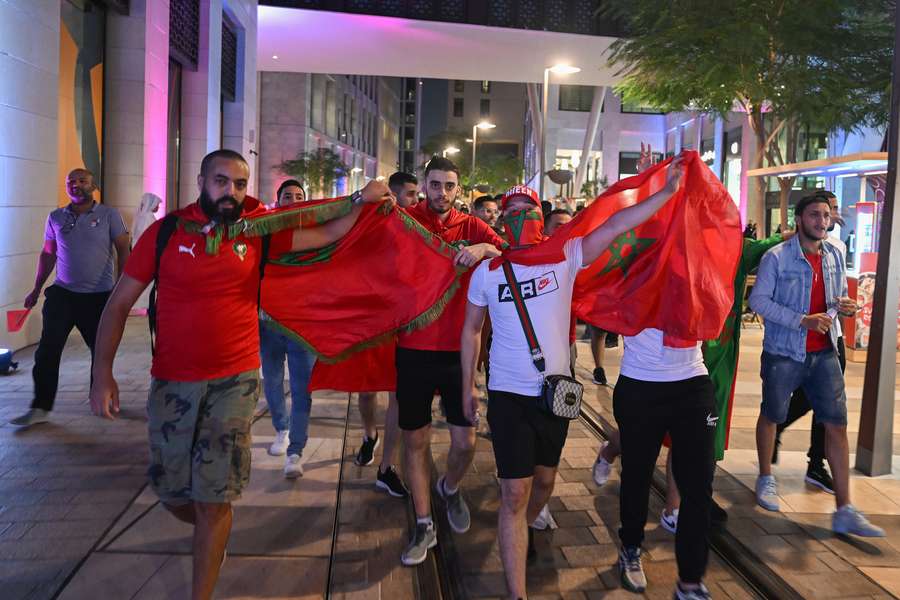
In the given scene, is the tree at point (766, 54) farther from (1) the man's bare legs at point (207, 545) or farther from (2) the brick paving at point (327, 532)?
(1) the man's bare legs at point (207, 545)

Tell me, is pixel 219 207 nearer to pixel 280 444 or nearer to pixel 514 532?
→ pixel 514 532

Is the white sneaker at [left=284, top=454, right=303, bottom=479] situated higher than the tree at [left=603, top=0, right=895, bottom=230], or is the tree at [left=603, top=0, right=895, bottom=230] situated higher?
the tree at [left=603, top=0, right=895, bottom=230]

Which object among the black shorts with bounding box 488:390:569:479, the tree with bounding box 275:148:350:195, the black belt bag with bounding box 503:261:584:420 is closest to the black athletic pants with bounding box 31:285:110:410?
the black shorts with bounding box 488:390:569:479

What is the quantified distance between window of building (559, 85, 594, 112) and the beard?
55128 mm

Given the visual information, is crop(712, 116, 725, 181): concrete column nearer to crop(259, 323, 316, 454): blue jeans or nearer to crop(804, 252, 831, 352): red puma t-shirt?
crop(804, 252, 831, 352): red puma t-shirt

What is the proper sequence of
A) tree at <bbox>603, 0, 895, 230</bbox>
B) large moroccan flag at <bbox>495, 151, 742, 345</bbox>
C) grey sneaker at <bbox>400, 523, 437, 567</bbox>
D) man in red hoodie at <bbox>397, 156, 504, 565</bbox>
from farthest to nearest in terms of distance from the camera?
tree at <bbox>603, 0, 895, 230</bbox> → man in red hoodie at <bbox>397, 156, 504, 565</bbox> → grey sneaker at <bbox>400, 523, 437, 567</bbox> → large moroccan flag at <bbox>495, 151, 742, 345</bbox>

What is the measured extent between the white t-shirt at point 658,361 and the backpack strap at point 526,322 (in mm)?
647

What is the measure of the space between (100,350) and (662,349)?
2657 mm

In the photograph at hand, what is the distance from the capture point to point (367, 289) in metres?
4.57

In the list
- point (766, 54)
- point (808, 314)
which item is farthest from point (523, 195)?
point (766, 54)

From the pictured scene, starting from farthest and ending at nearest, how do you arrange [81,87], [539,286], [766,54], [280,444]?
[766,54]
[81,87]
[280,444]
[539,286]

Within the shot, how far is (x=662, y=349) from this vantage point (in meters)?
3.82

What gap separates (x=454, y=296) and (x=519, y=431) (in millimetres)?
1253

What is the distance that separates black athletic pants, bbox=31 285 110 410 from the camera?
21.2 feet
